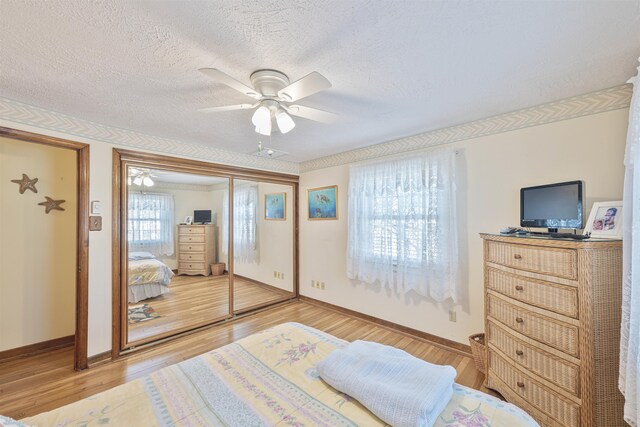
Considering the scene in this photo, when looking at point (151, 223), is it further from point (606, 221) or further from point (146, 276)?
point (606, 221)

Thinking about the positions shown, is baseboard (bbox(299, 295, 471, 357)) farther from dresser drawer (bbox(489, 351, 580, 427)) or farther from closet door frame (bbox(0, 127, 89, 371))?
closet door frame (bbox(0, 127, 89, 371))

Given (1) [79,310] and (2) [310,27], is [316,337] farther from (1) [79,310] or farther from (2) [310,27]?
(1) [79,310]

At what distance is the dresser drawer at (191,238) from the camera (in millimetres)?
3405

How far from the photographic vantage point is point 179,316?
3256mm

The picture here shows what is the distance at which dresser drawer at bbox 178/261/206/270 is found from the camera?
3441mm

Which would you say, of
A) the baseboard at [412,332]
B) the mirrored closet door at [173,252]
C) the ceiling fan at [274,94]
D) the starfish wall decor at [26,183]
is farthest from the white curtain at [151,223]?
the baseboard at [412,332]

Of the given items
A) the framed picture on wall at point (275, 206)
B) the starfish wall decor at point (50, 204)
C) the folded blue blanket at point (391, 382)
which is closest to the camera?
the folded blue blanket at point (391, 382)

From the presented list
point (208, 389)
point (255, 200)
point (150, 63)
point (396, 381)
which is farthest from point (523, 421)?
point (255, 200)

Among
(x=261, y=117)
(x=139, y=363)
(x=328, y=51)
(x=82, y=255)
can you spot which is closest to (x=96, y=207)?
(x=82, y=255)

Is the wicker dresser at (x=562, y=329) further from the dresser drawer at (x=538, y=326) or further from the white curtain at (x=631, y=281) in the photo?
the white curtain at (x=631, y=281)

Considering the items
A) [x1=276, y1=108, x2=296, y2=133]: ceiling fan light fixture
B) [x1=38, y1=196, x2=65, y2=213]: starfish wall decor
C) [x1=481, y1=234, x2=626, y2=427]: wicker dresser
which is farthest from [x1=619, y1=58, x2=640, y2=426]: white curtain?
[x1=38, y1=196, x2=65, y2=213]: starfish wall decor

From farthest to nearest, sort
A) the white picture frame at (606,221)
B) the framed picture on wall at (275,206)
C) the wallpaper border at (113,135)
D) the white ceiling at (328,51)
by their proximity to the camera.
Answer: the framed picture on wall at (275,206) < the wallpaper border at (113,135) < the white picture frame at (606,221) < the white ceiling at (328,51)

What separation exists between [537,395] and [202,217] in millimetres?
3774

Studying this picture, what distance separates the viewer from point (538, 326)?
65.0 inches
